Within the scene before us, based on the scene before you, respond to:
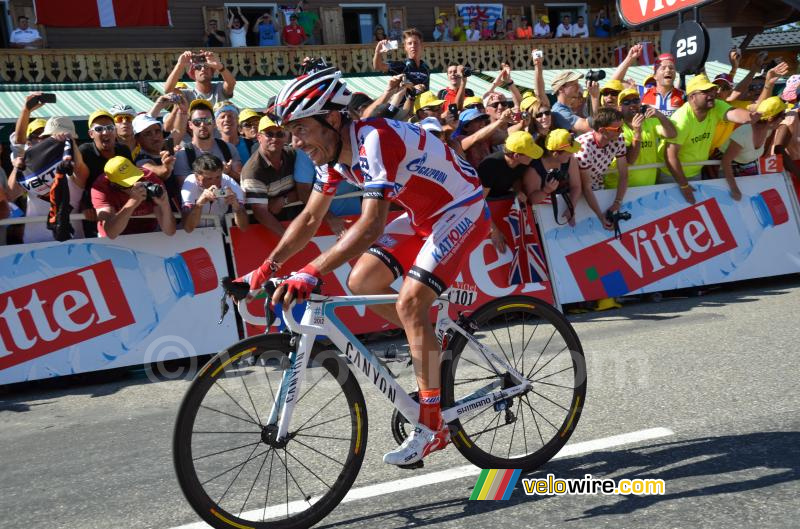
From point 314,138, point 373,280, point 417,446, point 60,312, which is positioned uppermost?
point 314,138

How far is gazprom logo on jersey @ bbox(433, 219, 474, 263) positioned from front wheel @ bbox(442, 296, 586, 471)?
431mm

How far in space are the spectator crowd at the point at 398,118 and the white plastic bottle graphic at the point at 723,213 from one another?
5.6 inches

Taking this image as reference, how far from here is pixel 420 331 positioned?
410cm

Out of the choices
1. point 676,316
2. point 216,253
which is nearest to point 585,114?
point 676,316

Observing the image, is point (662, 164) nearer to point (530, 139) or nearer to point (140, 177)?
point (530, 139)

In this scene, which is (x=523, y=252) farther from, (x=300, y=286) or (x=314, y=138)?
(x=300, y=286)

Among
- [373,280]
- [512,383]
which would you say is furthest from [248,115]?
[512,383]

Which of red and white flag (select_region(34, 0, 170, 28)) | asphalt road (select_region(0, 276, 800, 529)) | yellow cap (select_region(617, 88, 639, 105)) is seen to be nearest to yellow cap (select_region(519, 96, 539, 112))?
yellow cap (select_region(617, 88, 639, 105))

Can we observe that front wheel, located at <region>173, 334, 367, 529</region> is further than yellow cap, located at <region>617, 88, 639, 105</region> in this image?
No

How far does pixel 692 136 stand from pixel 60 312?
7109 mm

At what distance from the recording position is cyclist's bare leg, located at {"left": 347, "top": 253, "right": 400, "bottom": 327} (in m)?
4.30

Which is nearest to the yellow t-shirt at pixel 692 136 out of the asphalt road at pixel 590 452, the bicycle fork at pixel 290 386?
the asphalt road at pixel 590 452

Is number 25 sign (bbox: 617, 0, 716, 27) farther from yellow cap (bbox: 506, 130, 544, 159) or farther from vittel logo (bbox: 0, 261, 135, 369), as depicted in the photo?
vittel logo (bbox: 0, 261, 135, 369)

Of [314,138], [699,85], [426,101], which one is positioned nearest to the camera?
[314,138]
